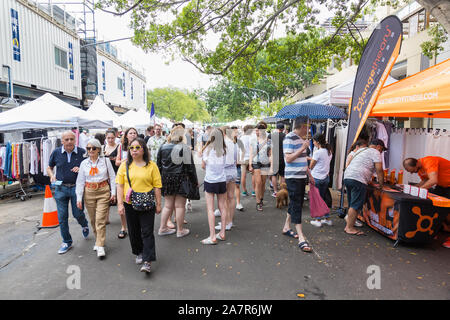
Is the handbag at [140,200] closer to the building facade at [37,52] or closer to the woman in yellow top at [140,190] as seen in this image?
the woman in yellow top at [140,190]

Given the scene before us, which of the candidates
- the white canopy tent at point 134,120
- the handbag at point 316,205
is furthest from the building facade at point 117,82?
the handbag at point 316,205

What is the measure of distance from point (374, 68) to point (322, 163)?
220 cm

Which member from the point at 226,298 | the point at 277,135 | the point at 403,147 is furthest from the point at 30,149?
the point at 403,147

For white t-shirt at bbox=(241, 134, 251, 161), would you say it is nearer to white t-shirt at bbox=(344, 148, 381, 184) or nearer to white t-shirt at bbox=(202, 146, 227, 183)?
white t-shirt at bbox=(202, 146, 227, 183)

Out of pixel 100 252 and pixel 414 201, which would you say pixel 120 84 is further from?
pixel 414 201

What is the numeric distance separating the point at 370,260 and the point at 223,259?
217 centimetres

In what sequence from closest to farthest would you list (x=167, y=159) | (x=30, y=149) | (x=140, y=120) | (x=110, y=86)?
(x=167, y=159) < (x=30, y=149) < (x=140, y=120) < (x=110, y=86)

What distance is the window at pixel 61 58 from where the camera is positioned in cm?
1612

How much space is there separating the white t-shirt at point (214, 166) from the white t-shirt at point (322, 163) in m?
2.20

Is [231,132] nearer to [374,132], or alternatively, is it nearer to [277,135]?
[277,135]

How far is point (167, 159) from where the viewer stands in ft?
16.3

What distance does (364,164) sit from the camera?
5.14 m

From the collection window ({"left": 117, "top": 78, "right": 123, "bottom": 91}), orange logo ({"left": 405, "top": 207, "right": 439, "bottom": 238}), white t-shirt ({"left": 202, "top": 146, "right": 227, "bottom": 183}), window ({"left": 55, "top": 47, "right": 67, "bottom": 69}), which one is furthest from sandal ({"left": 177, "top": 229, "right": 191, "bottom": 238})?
window ({"left": 117, "top": 78, "right": 123, "bottom": 91})

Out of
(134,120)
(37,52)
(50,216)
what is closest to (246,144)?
(50,216)
